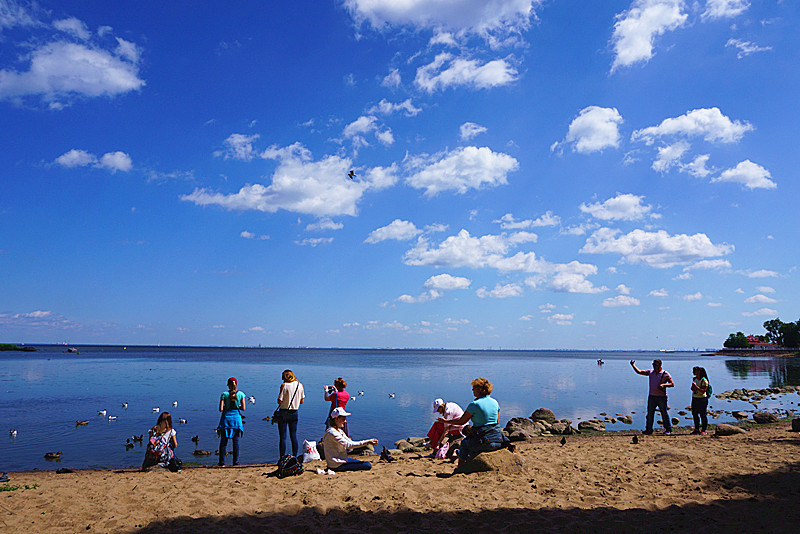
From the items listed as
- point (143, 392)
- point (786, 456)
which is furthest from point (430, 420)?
point (143, 392)

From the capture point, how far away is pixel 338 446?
10047mm

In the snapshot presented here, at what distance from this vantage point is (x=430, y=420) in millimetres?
22984

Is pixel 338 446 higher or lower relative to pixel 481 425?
lower

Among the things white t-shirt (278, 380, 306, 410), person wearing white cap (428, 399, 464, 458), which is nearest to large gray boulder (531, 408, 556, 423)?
person wearing white cap (428, 399, 464, 458)

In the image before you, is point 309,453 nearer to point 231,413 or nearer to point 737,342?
point 231,413

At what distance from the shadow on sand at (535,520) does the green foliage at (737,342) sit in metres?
181

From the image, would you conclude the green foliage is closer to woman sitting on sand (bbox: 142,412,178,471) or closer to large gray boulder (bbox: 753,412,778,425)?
large gray boulder (bbox: 753,412,778,425)

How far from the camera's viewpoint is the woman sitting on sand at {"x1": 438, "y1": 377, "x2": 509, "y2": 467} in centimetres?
942

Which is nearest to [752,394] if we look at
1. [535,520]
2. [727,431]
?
[727,431]

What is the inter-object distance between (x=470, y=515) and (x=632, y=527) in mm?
2297

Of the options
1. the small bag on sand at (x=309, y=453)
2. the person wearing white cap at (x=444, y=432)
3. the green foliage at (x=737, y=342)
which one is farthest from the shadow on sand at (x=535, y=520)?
the green foliage at (x=737, y=342)

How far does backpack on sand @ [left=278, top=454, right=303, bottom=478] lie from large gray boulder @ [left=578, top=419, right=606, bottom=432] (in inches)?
542

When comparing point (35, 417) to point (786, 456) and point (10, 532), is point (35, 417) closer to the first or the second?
point (10, 532)

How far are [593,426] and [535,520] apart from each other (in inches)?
592
